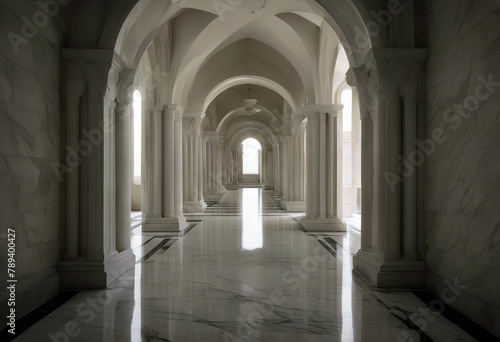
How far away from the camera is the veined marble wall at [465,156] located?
13.2 ft

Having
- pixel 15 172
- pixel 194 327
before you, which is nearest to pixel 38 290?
pixel 15 172

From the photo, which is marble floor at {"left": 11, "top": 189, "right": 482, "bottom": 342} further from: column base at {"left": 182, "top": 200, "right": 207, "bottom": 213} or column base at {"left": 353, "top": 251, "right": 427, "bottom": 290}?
column base at {"left": 182, "top": 200, "right": 207, "bottom": 213}

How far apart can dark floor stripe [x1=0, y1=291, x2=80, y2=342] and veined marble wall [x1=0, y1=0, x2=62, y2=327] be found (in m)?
0.09

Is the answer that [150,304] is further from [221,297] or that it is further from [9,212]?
[9,212]

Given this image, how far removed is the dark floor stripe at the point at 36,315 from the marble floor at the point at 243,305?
0.22 feet

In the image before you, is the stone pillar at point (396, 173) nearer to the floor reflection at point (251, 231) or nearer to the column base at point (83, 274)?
the floor reflection at point (251, 231)

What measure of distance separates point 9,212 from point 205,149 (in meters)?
19.4

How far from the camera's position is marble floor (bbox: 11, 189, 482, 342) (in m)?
3.91

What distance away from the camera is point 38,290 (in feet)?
15.8

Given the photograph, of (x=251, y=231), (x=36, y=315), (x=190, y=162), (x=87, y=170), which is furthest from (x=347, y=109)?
(x=36, y=315)

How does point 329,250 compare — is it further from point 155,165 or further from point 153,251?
point 155,165

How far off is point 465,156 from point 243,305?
273cm

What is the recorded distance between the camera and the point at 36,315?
443 centimetres

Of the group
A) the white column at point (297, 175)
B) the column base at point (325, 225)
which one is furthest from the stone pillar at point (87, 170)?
the white column at point (297, 175)
